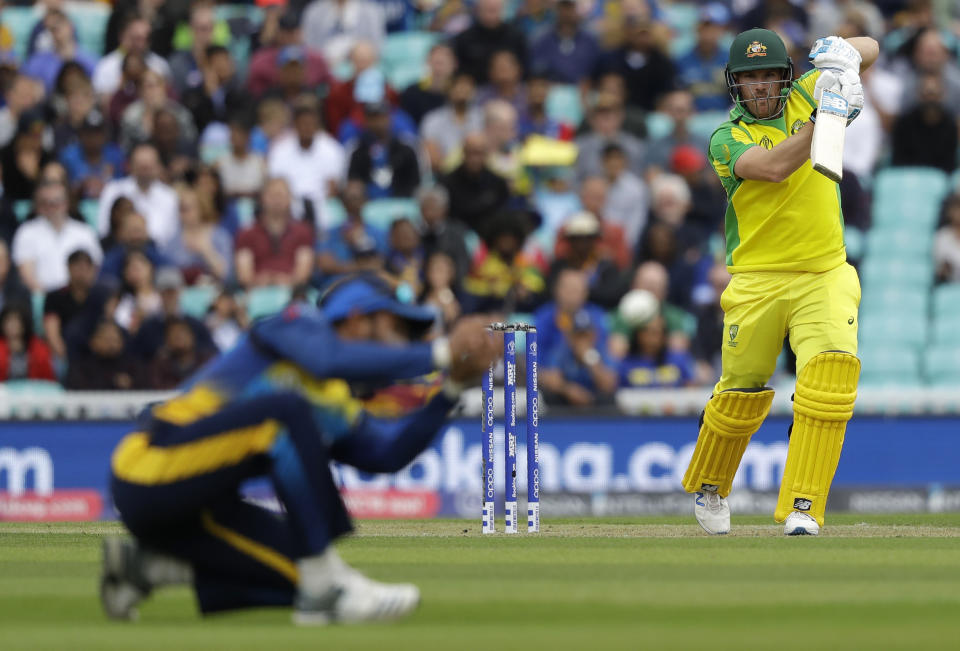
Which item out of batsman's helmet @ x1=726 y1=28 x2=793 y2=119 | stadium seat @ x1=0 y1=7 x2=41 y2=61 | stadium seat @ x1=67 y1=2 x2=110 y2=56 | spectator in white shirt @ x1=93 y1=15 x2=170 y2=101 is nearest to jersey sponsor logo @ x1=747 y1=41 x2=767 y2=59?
batsman's helmet @ x1=726 y1=28 x2=793 y2=119

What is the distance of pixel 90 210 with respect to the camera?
15742mm

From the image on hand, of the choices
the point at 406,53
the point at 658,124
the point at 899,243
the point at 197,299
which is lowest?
the point at 197,299

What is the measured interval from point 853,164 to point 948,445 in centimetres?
379

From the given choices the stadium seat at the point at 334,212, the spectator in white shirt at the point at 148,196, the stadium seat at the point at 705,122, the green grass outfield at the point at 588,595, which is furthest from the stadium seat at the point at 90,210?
the green grass outfield at the point at 588,595

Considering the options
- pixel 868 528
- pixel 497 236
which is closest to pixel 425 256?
pixel 497 236

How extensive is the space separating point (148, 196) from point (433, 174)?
2470mm

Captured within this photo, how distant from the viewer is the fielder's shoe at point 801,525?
8625mm

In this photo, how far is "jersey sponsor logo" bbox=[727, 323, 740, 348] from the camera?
8867mm

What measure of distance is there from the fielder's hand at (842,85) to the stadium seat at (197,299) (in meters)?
7.16

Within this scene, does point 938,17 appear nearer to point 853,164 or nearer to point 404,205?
point 853,164

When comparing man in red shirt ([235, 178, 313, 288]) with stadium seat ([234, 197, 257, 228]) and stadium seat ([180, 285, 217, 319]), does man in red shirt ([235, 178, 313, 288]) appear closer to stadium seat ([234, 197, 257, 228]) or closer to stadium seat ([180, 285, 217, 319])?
stadium seat ([180, 285, 217, 319])

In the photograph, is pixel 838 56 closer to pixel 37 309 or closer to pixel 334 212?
pixel 334 212

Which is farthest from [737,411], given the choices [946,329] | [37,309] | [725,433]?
[37,309]

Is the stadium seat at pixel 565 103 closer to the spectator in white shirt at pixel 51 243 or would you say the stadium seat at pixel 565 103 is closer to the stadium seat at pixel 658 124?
the stadium seat at pixel 658 124
